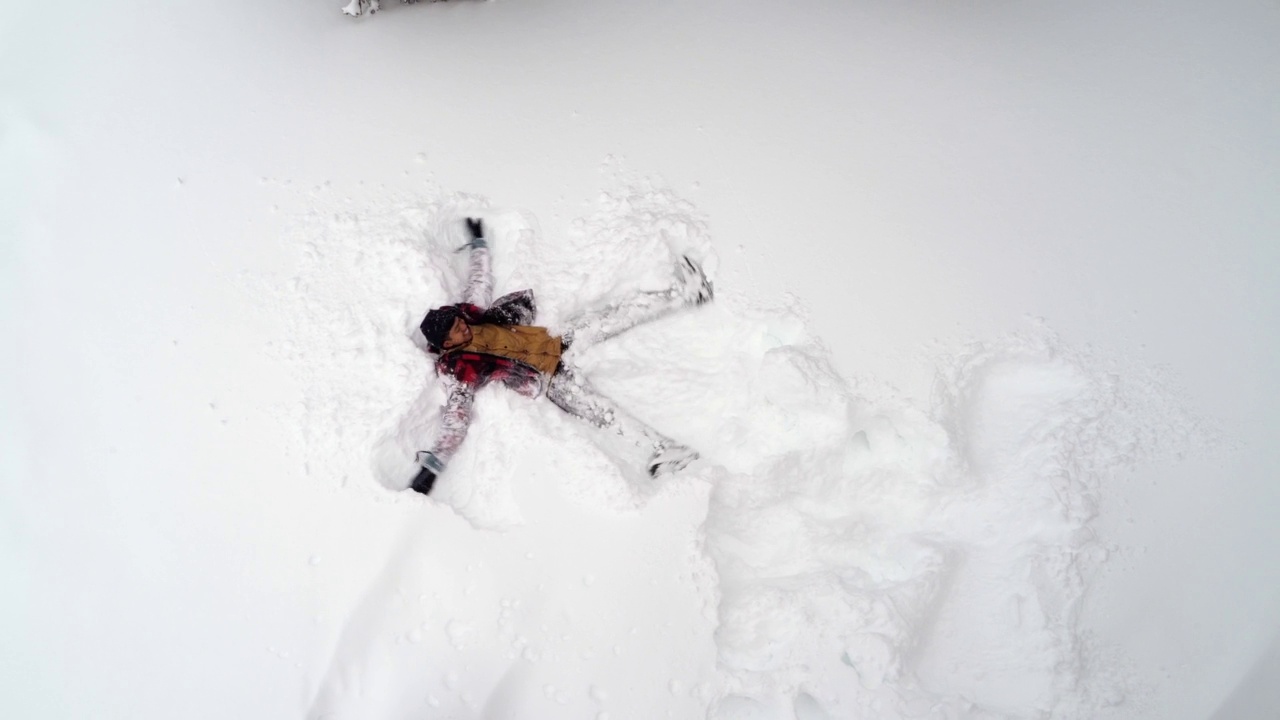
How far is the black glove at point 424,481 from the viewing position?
2.25 metres

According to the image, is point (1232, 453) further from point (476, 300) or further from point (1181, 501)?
point (476, 300)

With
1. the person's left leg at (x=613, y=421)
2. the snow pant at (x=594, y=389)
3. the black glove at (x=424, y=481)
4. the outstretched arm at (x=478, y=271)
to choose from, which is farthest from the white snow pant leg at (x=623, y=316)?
the black glove at (x=424, y=481)

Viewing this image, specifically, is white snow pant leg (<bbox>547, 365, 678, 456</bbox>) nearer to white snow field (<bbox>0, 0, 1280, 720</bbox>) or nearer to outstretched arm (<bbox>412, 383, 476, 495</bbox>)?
white snow field (<bbox>0, 0, 1280, 720</bbox>)

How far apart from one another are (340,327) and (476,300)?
46cm

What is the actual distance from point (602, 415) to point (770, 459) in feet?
1.92

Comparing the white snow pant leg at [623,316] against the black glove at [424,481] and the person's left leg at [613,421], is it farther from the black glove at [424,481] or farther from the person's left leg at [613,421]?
the black glove at [424,481]

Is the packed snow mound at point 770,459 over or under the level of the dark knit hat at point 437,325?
under

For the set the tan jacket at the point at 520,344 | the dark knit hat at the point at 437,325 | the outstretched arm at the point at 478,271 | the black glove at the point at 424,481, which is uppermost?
the outstretched arm at the point at 478,271

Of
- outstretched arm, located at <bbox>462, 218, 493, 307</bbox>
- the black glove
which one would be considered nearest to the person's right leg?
outstretched arm, located at <bbox>462, 218, 493, 307</bbox>

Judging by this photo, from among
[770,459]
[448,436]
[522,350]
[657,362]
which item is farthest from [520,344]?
[770,459]

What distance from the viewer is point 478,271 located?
8.02 feet

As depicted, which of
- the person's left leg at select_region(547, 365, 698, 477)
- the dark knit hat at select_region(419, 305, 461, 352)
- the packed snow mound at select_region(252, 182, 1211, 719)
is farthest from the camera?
the person's left leg at select_region(547, 365, 698, 477)

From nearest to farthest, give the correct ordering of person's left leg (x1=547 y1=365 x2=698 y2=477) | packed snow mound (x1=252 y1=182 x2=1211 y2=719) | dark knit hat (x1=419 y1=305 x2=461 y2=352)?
1. packed snow mound (x1=252 y1=182 x2=1211 y2=719)
2. dark knit hat (x1=419 y1=305 x2=461 y2=352)
3. person's left leg (x1=547 y1=365 x2=698 y2=477)

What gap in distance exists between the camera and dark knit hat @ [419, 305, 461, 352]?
2.20m
